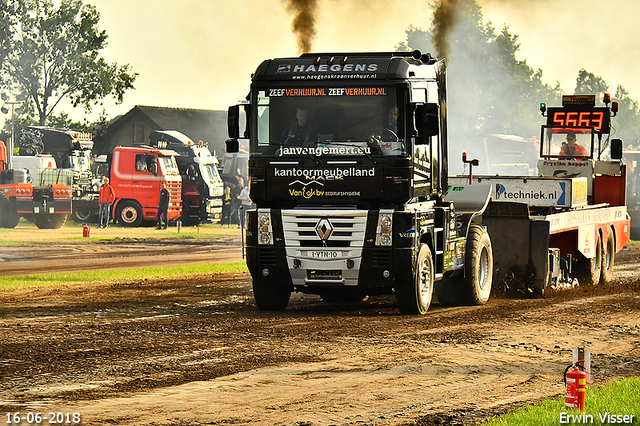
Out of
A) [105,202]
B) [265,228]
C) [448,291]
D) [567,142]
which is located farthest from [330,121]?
[105,202]

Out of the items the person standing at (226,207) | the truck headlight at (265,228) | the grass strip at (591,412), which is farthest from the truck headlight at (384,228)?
the person standing at (226,207)

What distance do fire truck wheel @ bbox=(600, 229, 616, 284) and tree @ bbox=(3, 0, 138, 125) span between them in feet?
140

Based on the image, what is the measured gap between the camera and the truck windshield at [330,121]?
12.5 m

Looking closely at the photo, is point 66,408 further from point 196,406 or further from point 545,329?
point 545,329

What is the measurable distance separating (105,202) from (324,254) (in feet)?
81.4

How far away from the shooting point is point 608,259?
65.0 feet

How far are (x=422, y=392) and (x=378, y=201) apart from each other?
4.64 metres

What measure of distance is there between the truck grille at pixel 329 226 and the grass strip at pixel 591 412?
4.87 meters

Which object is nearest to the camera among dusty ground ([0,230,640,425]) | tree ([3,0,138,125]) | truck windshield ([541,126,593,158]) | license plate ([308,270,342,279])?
dusty ground ([0,230,640,425])

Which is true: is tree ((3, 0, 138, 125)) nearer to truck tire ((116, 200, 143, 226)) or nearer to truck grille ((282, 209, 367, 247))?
truck tire ((116, 200, 143, 226))

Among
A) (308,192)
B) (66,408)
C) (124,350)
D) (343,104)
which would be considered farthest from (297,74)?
(66,408)

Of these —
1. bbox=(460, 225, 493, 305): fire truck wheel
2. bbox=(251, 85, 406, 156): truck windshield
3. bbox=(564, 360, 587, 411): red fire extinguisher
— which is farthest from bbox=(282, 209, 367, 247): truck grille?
bbox=(564, 360, 587, 411): red fire extinguisher

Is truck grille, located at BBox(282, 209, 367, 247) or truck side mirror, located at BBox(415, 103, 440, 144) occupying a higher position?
truck side mirror, located at BBox(415, 103, 440, 144)

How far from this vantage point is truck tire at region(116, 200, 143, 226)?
121 feet
